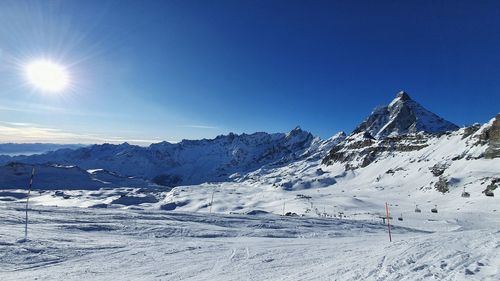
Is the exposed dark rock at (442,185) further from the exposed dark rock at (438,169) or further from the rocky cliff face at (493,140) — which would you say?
the rocky cliff face at (493,140)

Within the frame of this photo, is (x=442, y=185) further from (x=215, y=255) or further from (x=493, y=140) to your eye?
(x=215, y=255)

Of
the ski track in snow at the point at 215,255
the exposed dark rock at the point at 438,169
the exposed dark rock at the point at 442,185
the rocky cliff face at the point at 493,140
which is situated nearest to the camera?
the ski track in snow at the point at 215,255

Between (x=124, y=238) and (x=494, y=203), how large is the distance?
208 ft

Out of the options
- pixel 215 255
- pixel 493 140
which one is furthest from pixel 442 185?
pixel 215 255

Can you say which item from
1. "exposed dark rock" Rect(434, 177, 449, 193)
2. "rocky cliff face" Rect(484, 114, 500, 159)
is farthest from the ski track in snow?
"rocky cliff face" Rect(484, 114, 500, 159)

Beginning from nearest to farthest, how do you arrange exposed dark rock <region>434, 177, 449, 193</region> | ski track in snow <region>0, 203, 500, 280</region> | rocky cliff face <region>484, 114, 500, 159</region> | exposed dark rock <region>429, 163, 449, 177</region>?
ski track in snow <region>0, 203, 500, 280</region> → exposed dark rock <region>434, 177, 449, 193</region> → rocky cliff face <region>484, 114, 500, 159</region> → exposed dark rock <region>429, 163, 449, 177</region>

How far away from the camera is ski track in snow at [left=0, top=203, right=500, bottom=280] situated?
12.6 metres

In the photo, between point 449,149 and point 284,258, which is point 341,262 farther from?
point 449,149

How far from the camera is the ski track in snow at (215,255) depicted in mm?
12555

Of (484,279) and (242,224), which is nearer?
(484,279)

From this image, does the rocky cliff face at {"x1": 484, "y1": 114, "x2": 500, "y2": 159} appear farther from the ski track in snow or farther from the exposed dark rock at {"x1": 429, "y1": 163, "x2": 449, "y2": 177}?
the ski track in snow

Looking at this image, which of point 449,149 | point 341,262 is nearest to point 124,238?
point 341,262

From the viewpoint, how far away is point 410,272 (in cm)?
1158

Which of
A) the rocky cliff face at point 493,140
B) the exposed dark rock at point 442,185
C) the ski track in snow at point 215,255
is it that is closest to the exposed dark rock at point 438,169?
the exposed dark rock at point 442,185
